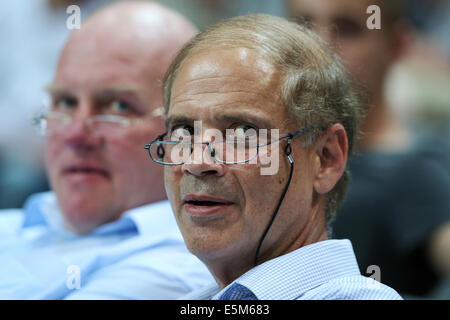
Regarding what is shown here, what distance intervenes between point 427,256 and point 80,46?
4.85ft

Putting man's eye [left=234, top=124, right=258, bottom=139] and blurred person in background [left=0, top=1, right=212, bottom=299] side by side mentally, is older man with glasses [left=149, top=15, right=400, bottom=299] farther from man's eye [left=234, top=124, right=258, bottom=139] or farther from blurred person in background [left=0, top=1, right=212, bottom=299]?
blurred person in background [left=0, top=1, right=212, bottom=299]

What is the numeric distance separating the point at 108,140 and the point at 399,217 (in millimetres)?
1138

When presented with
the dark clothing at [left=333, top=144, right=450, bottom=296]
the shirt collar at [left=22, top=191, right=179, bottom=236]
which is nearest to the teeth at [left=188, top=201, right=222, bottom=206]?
the shirt collar at [left=22, top=191, right=179, bottom=236]

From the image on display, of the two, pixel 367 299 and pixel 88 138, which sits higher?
pixel 88 138

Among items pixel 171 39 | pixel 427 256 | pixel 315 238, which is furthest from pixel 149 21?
pixel 427 256

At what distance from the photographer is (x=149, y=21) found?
2.36 meters

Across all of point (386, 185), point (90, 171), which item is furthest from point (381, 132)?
point (90, 171)

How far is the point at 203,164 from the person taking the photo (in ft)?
4.83

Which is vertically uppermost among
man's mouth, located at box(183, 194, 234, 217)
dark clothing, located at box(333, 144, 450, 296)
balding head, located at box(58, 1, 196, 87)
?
balding head, located at box(58, 1, 196, 87)

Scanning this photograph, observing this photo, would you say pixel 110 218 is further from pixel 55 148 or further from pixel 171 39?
pixel 171 39

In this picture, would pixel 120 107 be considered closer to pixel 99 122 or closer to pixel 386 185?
pixel 99 122

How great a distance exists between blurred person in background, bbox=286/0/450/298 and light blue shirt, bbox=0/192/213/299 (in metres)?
0.72

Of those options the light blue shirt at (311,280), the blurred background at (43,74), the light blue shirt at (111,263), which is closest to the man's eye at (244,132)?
the light blue shirt at (311,280)

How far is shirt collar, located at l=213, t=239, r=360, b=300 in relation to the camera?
1.45 m
